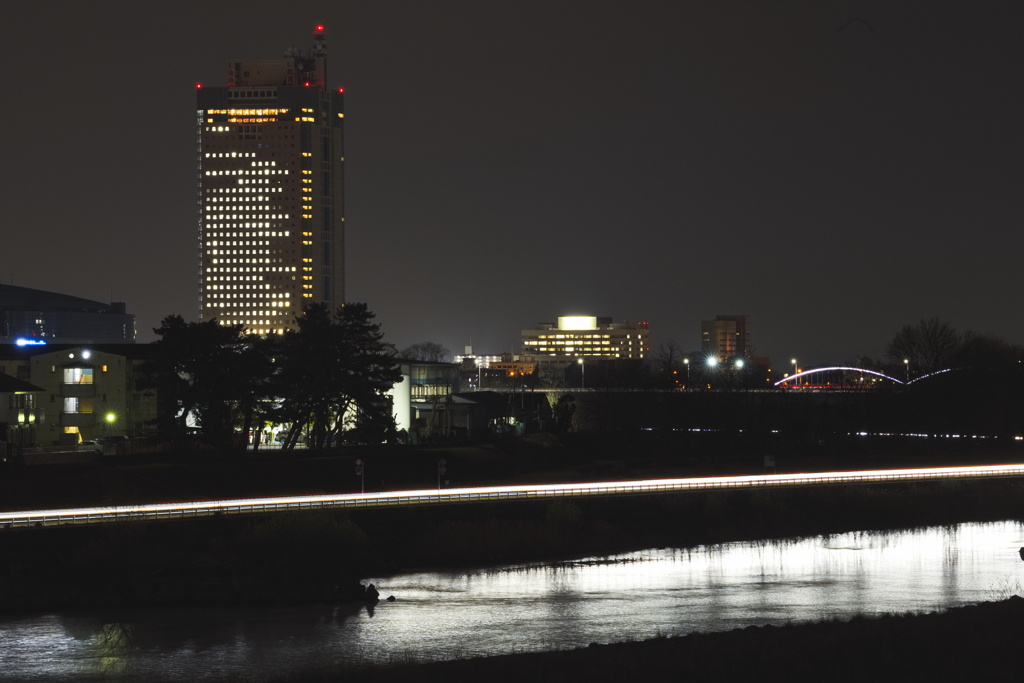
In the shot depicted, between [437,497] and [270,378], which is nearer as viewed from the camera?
[437,497]

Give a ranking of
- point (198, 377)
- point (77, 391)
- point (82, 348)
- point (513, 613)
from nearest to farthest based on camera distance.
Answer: point (513, 613), point (198, 377), point (77, 391), point (82, 348)

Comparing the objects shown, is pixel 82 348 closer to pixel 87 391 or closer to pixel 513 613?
pixel 87 391

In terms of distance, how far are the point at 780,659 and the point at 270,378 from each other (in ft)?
163

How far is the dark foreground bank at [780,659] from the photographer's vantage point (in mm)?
25812

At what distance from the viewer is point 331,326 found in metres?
70.3

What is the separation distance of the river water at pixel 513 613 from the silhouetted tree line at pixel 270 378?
27.5m

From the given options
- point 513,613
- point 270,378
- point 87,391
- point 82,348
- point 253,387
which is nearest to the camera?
point 513,613

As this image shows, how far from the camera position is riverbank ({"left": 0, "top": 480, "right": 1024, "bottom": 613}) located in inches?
1516

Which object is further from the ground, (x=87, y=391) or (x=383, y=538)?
(x=87, y=391)

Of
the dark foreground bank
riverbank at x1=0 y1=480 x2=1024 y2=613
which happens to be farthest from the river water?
the dark foreground bank

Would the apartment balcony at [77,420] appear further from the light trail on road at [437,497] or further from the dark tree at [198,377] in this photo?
the light trail on road at [437,497]

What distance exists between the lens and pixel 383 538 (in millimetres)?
45594

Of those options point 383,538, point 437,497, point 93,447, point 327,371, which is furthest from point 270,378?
point 383,538

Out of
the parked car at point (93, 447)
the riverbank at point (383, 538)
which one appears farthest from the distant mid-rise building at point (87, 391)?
the riverbank at point (383, 538)
